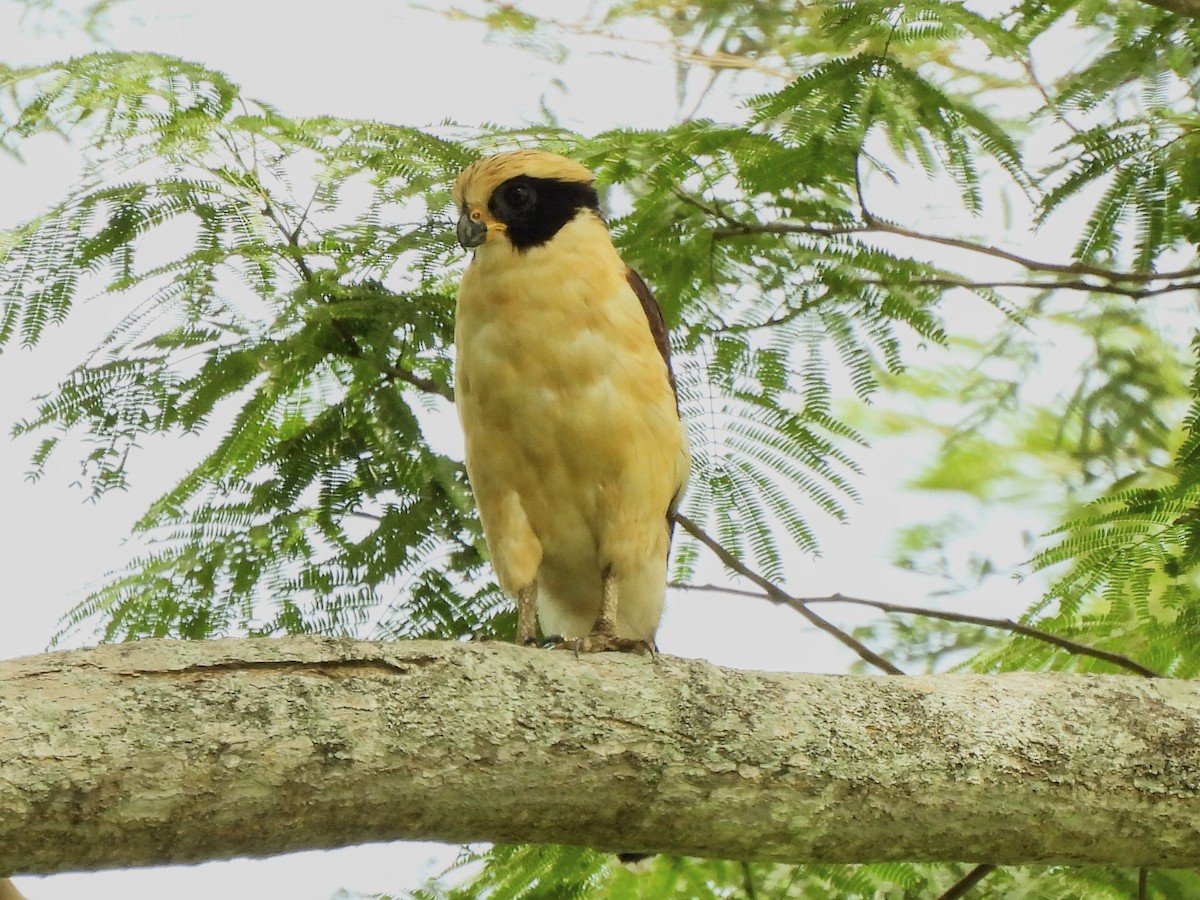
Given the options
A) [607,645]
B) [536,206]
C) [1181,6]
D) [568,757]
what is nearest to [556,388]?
[536,206]

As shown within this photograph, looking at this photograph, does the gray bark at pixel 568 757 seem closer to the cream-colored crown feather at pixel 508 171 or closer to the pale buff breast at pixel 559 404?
the pale buff breast at pixel 559 404

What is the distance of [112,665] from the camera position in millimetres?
2436

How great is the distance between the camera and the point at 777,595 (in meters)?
4.12

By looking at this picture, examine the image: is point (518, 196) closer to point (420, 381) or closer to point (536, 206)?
point (536, 206)

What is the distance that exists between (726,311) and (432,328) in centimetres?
91

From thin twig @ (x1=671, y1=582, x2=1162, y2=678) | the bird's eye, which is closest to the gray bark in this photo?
thin twig @ (x1=671, y1=582, x2=1162, y2=678)

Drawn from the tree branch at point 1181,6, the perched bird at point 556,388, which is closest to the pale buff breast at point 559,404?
the perched bird at point 556,388

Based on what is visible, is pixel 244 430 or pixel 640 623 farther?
pixel 640 623

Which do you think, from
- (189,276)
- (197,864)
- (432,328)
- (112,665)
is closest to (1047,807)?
(197,864)

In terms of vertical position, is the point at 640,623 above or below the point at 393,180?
below

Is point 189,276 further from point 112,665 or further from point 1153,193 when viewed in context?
point 1153,193

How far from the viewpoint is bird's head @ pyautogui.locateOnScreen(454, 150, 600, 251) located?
4.08 meters

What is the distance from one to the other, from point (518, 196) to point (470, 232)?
286 mm

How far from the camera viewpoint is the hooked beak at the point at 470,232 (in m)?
3.99
